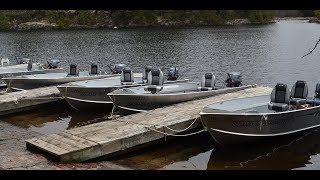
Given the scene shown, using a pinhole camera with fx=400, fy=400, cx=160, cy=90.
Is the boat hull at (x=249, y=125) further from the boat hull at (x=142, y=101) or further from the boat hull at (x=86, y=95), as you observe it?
the boat hull at (x=86, y=95)

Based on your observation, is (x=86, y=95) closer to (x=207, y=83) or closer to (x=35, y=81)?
(x=35, y=81)

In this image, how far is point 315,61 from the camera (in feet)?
116

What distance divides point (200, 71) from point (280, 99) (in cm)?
1941

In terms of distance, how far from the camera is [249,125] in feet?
39.1

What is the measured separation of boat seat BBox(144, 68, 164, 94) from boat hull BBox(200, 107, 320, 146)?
4.76 meters

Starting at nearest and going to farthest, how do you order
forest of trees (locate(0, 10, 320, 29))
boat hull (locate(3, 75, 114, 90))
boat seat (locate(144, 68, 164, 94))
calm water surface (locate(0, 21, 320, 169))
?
calm water surface (locate(0, 21, 320, 169)) < boat seat (locate(144, 68, 164, 94)) < boat hull (locate(3, 75, 114, 90)) < forest of trees (locate(0, 10, 320, 29))

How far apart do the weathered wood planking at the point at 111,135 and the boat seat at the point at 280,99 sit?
2515mm

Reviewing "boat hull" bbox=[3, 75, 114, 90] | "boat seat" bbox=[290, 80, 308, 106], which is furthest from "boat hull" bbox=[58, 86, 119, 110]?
"boat seat" bbox=[290, 80, 308, 106]

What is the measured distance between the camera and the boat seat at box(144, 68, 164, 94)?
16.4 metres

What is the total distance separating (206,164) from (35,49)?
1693 inches

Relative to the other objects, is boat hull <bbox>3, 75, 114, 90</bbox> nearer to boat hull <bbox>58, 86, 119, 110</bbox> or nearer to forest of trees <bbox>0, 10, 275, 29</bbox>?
boat hull <bbox>58, 86, 119, 110</bbox>

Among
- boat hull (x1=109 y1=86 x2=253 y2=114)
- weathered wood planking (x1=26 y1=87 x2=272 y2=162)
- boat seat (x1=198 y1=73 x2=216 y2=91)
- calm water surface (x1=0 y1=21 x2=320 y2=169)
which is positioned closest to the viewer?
weathered wood planking (x1=26 y1=87 x2=272 y2=162)

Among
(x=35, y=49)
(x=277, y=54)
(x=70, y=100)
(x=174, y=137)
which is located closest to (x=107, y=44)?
(x=35, y=49)
